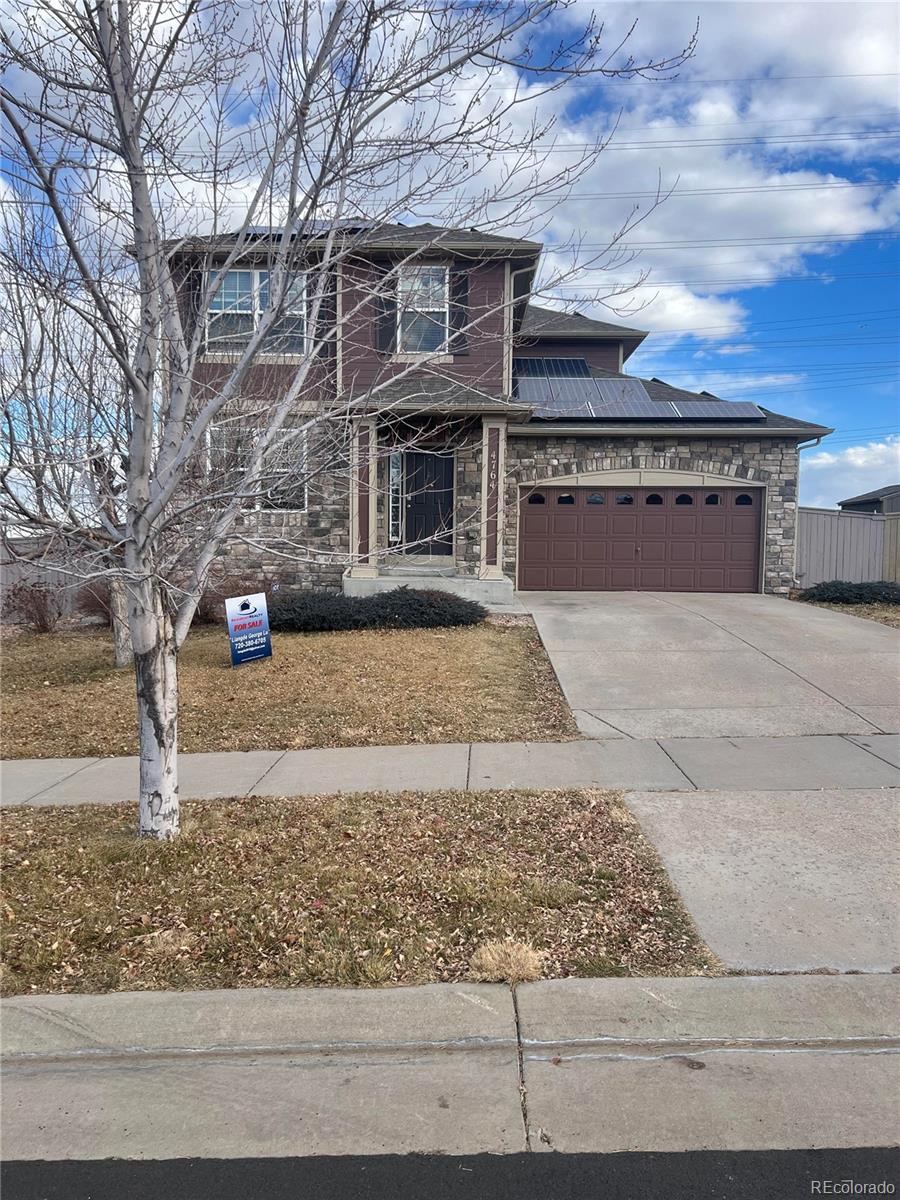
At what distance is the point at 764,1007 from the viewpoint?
3.54 m

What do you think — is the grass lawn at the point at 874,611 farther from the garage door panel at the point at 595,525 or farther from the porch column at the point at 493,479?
the porch column at the point at 493,479

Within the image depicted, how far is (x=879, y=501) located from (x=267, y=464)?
93.6 ft

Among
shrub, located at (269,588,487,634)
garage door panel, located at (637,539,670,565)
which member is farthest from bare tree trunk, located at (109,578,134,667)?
garage door panel, located at (637,539,670,565)

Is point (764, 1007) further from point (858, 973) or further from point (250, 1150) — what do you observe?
point (250, 1150)

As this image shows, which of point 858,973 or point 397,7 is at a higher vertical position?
point 397,7

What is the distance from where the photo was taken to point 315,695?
9.20 metres

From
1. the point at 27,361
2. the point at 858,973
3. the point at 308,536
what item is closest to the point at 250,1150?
the point at 858,973

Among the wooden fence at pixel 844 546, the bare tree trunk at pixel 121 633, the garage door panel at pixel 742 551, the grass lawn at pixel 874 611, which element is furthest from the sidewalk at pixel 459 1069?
the wooden fence at pixel 844 546

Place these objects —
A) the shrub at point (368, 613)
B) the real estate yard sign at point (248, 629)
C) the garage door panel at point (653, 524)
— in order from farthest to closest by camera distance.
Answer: the garage door panel at point (653, 524)
the shrub at point (368, 613)
the real estate yard sign at point (248, 629)

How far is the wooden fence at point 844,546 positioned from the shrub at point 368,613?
8865 mm

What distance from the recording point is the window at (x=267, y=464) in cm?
483

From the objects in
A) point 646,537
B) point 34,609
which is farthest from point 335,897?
point 646,537

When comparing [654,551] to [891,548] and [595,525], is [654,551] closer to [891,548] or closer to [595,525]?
[595,525]

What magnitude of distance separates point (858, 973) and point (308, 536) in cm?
1413
